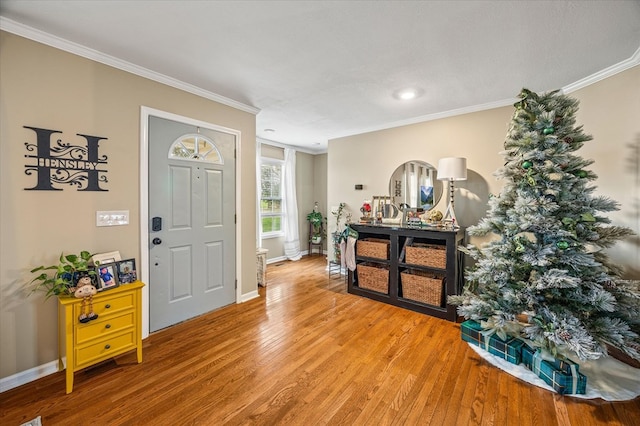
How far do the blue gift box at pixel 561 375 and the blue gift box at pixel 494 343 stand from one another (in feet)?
0.50

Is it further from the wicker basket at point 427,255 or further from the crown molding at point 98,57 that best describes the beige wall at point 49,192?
the wicker basket at point 427,255

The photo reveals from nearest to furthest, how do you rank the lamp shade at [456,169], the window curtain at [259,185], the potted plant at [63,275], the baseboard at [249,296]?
the potted plant at [63,275] → the lamp shade at [456,169] → the baseboard at [249,296] → the window curtain at [259,185]

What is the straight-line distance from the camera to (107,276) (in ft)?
6.74

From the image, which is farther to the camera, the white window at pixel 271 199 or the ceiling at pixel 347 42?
the white window at pixel 271 199

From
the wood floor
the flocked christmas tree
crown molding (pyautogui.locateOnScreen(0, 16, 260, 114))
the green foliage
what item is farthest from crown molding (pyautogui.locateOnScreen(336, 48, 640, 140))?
the wood floor

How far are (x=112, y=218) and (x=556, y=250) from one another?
3551mm

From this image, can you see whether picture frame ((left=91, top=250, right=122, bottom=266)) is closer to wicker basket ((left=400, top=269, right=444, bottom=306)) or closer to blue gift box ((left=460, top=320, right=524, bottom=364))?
wicker basket ((left=400, top=269, right=444, bottom=306))

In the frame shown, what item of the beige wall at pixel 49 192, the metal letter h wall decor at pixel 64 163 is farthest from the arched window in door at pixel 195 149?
the metal letter h wall decor at pixel 64 163

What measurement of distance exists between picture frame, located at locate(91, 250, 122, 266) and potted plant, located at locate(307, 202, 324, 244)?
4.18 m

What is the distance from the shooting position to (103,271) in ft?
6.70

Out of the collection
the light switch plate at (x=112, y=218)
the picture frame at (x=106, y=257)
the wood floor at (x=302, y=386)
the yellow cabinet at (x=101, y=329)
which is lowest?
the wood floor at (x=302, y=386)

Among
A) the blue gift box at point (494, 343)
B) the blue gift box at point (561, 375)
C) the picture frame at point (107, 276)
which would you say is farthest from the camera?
the blue gift box at point (494, 343)

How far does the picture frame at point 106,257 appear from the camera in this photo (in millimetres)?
2131

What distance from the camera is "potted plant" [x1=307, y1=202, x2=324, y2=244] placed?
612cm
